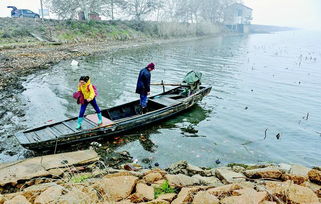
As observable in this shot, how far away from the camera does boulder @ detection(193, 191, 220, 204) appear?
4137mm

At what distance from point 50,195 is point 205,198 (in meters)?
2.74

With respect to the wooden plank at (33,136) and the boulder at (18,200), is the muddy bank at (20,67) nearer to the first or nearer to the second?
the wooden plank at (33,136)

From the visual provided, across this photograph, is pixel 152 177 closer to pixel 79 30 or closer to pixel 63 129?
pixel 63 129

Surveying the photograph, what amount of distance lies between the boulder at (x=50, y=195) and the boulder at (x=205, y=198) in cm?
244

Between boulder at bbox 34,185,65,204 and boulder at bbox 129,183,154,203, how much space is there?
4.28ft

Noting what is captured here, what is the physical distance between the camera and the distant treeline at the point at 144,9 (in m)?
39.1

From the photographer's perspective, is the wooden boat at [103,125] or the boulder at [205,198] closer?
the boulder at [205,198]

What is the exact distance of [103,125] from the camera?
28.5 ft

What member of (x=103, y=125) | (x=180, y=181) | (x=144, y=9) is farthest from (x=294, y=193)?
(x=144, y=9)

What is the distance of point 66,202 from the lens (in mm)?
4086

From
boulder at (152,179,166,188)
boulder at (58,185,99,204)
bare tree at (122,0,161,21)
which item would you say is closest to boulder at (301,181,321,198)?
boulder at (152,179,166,188)

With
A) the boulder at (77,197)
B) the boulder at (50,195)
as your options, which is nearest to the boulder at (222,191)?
the boulder at (77,197)

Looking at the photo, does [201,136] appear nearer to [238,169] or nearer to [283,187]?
[238,169]

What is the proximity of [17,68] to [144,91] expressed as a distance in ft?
44.6
